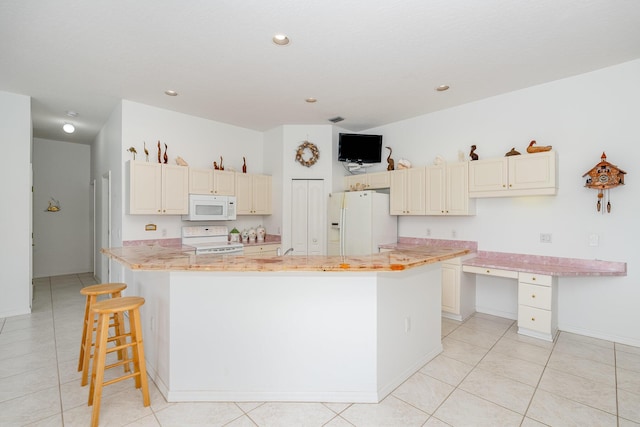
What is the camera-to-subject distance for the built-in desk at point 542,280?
3294 mm

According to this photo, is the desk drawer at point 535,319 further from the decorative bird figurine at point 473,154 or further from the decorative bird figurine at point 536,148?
the decorative bird figurine at point 473,154

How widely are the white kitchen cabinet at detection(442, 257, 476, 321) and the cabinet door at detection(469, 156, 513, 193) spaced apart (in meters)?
0.97

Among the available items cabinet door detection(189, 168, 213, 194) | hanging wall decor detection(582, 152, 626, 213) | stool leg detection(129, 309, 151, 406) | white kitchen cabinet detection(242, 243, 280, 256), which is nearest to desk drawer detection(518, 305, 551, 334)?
hanging wall decor detection(582, 152, 626, 213)

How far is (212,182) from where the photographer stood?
4.88 m

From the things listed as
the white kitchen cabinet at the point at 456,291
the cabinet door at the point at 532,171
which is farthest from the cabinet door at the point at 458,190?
the white kitchen cabinet at the point at 456,291

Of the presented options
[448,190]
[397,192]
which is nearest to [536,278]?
[448,190]

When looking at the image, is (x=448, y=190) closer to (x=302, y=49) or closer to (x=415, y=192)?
(x=415, y=192)

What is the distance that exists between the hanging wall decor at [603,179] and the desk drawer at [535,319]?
4.23ft

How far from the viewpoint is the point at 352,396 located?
2.24 m

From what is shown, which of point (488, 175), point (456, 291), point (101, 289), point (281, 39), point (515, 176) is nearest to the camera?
point (101, 289)

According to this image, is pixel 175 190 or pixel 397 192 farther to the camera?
pixel 397 192

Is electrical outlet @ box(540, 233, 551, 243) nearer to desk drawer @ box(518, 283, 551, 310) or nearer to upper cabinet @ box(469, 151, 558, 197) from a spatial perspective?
upper cabinet @ box(469, 151, 558, 197)

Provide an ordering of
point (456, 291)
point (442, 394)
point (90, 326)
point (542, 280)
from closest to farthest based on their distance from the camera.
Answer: point (442, 394) → point (90, 326) → point (542, 280) → point (456, 291)

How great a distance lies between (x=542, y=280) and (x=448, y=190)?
5.01 feet
